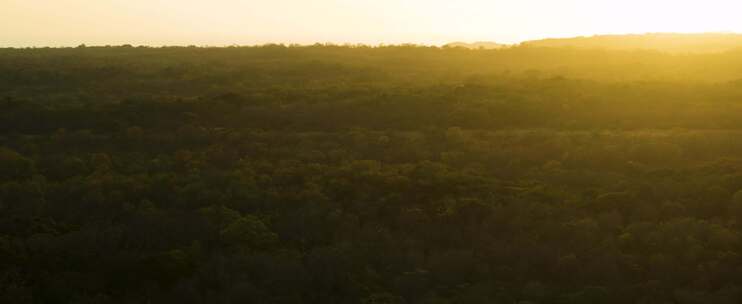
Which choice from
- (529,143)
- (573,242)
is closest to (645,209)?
(573,242)

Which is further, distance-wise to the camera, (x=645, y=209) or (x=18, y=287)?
(x=645, y=209)

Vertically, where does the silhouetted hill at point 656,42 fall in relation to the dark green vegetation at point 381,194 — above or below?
above

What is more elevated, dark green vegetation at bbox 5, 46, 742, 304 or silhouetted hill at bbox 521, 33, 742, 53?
silhouetted hill at bbox 521, 33, 742, 53

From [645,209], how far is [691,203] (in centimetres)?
95

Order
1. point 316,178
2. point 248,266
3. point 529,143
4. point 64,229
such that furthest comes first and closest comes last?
point 529,143 < point 316,178 < point 64,229 < point 248,266

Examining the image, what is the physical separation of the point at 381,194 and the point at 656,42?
4143cm

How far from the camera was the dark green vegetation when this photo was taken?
1106cm

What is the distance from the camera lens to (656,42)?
5200 cm

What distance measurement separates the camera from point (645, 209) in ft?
45.9

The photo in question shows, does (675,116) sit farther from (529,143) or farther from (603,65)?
(603,65)

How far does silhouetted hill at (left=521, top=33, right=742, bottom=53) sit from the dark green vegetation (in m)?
17.8

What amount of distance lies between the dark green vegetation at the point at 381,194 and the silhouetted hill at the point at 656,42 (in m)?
17.8

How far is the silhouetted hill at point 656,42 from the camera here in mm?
47562

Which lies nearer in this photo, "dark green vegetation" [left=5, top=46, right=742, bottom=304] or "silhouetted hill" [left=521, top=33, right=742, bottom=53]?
"dark green vegetation" [left=5, top=46, right=742, bottom=304]
